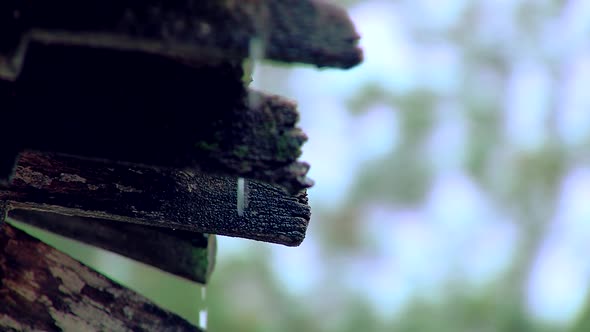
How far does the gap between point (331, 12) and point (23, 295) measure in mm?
1134

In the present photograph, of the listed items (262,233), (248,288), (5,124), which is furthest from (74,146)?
(248,288)

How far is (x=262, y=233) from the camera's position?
77.9 inches

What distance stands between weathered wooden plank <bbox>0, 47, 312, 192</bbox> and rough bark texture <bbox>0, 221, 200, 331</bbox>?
61 cm

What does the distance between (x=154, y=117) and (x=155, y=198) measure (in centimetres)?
53

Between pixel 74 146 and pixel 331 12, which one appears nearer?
pixel 331 12

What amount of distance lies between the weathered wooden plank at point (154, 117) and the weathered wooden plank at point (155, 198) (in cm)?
42

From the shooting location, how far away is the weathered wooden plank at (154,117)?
1.39m

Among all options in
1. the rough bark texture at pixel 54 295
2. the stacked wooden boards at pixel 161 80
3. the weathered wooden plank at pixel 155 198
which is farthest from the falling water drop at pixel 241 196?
the stacked wooden boards at pixel 161 80

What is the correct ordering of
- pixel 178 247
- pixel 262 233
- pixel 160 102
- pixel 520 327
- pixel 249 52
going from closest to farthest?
1. pixel 249 52
2. pixel 160 102
3. pixel 262 233
4. pixel 178 247
5. pixel 520 327

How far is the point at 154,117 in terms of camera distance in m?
1.41

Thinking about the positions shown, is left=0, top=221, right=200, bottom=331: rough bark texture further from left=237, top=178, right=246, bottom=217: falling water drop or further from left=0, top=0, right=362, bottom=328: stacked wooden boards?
left=0, top=0, right=362, bottom=328: stacked wooden boards

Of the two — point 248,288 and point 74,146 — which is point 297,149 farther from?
point 248,288

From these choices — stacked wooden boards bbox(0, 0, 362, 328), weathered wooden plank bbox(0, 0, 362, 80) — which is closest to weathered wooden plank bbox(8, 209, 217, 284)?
stacked wooden boards bbox(0, 0, 362, 328)

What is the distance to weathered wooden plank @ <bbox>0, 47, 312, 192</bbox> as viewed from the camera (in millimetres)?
1388
